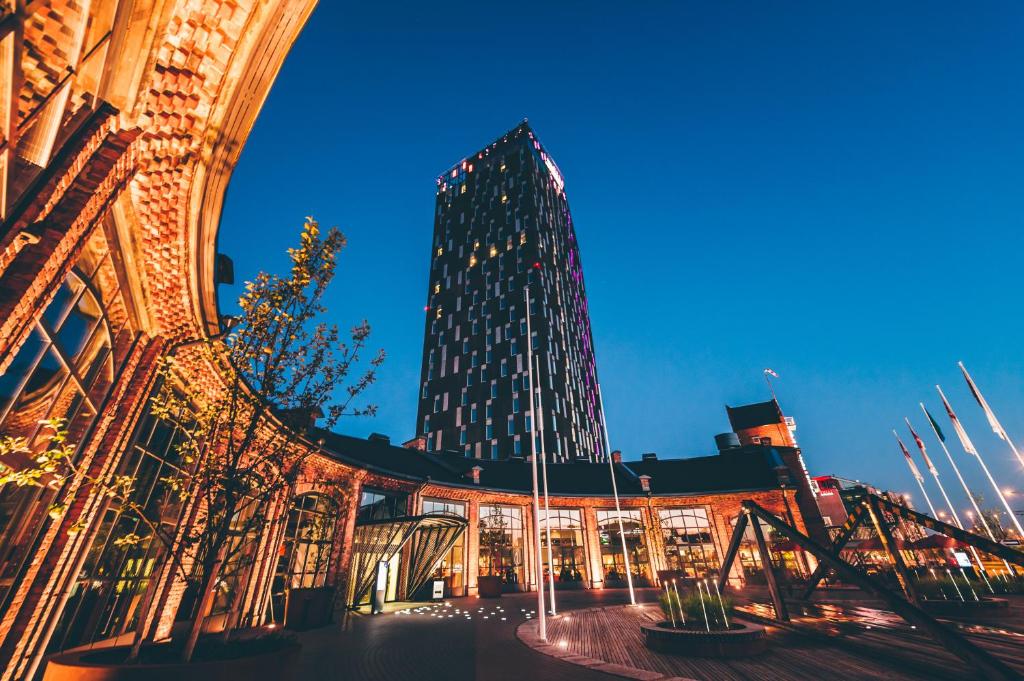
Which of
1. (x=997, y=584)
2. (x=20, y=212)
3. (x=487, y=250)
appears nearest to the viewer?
(x=20, y=212)

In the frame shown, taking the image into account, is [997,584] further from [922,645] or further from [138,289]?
[138,289]

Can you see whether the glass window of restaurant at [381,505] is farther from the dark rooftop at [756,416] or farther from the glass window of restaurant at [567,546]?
the dark rooftop at [756,416]

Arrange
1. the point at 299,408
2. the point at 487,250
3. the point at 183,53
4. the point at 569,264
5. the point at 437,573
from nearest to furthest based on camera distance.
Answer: the point at 183,53
the point at 299,408
the point at 437,573
the point at 487,250
the point at 569,264

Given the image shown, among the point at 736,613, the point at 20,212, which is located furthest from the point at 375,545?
the point at 20,212

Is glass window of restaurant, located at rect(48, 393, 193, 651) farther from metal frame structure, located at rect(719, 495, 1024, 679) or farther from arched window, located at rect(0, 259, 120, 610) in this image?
metal frame structure, located at rect(719, 495, 1024, 679)

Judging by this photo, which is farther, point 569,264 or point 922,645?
point 569,264

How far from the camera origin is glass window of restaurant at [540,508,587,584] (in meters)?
27.1

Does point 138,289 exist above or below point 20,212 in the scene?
above

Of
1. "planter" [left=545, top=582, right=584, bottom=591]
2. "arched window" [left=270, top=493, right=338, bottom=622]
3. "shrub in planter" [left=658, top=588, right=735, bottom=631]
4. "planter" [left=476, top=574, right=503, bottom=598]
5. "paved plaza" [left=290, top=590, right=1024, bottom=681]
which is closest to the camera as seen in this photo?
"paved plaza" [left=290, top=590, right=1024, bottom=681]

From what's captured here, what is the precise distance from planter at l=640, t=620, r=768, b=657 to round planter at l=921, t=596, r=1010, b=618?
7054mm

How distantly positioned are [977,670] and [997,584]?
17.2 m

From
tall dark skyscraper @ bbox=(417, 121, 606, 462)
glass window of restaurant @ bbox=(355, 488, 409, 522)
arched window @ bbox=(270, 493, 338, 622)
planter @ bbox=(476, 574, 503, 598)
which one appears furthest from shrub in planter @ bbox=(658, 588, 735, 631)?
tall dark skyscraper @ bbox=(417, 121, 606, 462)

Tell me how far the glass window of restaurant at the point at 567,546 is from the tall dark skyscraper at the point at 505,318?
545 inches

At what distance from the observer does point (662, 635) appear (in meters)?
8.52
